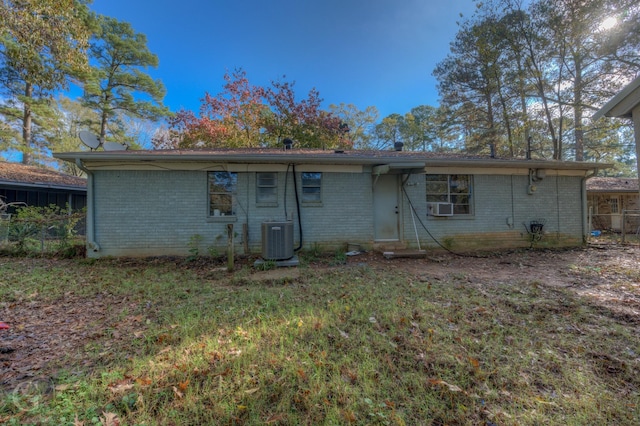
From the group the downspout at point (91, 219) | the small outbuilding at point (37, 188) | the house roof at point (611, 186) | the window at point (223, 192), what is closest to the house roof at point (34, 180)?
the small outbuilding at point (37, 188)

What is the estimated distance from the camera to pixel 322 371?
221 centimetres

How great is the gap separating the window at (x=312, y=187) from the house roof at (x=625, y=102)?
18.3ft

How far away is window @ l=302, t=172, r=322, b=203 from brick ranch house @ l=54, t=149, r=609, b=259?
0.03m

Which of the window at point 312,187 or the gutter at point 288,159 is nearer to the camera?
the gutter at point 288,159

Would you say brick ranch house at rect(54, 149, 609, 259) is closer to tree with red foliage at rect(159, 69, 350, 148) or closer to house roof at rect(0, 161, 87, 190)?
house roof at rect(0, 161, 87, 190)

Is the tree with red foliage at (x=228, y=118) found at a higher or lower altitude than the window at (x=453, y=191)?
higher

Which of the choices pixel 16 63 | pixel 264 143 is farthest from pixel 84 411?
pixel 264 143

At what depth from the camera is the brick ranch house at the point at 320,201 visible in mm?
6762

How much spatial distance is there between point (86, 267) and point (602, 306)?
9.10 meters

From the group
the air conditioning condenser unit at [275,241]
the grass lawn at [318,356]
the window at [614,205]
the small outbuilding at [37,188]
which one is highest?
the small outbuilding at [37,188]

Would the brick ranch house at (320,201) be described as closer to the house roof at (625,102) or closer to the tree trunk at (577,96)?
the house roof at (625,102)

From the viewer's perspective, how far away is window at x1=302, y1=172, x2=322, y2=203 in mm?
7449

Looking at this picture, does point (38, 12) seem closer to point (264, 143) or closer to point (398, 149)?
point (398, 149)

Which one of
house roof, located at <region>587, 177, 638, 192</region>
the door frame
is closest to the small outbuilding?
the door frame
